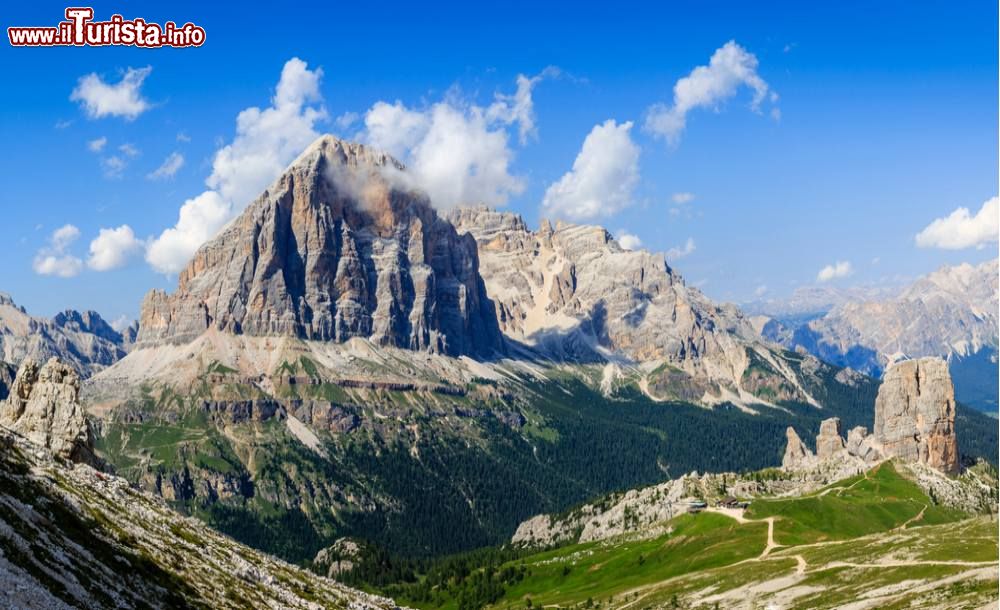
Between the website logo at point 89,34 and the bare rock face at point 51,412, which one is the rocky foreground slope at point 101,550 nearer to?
the bare rock face at point 51,412

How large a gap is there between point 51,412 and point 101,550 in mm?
51661

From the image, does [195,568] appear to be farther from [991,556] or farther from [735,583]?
[991,556]

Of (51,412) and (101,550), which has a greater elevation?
(51,412)

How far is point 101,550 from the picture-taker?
87688 millimetres

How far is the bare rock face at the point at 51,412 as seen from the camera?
12900 cm

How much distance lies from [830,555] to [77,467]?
427 feet

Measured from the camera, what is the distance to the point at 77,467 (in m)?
120

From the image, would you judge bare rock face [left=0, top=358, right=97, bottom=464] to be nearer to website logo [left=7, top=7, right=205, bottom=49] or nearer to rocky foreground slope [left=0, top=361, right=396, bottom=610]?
rocky foreground slope [left=0, top=361, right=396, bottom=610]

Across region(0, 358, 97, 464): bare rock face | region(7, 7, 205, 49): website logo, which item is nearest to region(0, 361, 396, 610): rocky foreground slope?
region(0, 358, 97, 464): bare rock face

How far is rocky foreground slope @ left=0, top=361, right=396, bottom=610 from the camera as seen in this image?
71500mm

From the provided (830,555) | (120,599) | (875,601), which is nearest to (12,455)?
(120,599)

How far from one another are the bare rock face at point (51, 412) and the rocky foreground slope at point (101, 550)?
0.64ft

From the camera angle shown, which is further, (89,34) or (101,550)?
(89,34)

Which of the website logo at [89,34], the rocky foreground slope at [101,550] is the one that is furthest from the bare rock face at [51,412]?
the website logo at [89,34]
